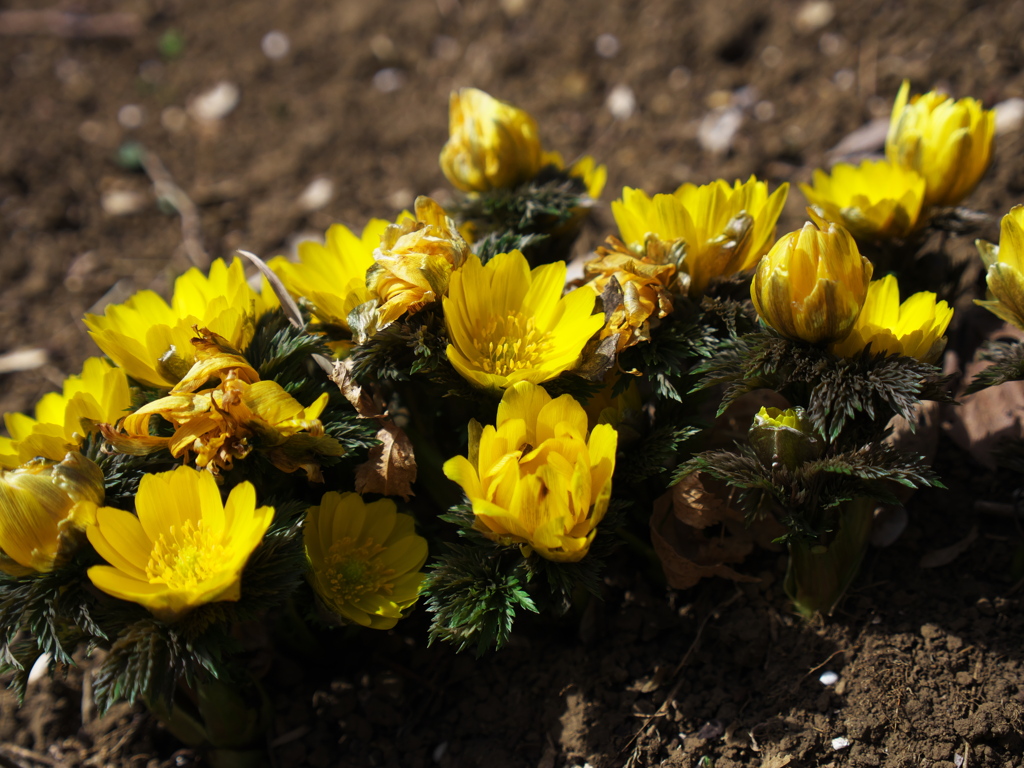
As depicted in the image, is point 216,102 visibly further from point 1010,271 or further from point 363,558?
point 1010,271

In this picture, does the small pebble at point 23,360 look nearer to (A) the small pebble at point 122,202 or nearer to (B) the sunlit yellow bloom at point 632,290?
(A) the small pebble at point 122,202

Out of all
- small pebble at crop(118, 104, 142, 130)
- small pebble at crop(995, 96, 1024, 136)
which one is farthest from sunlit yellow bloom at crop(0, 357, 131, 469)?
small pebble at crop(995, 96, 1024, 136)

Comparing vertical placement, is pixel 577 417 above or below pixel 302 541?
above

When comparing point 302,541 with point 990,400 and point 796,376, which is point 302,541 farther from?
point 990,400

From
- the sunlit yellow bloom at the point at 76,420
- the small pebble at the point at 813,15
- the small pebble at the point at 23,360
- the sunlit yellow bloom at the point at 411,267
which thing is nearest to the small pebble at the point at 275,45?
the small pebble at the point at 23,360

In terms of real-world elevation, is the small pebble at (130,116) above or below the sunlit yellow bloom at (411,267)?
below

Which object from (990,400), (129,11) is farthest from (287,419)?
(129,11)

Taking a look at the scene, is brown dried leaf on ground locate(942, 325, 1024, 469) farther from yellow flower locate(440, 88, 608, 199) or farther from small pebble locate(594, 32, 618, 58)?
small pebble locate(594, 32, 618, 58)
